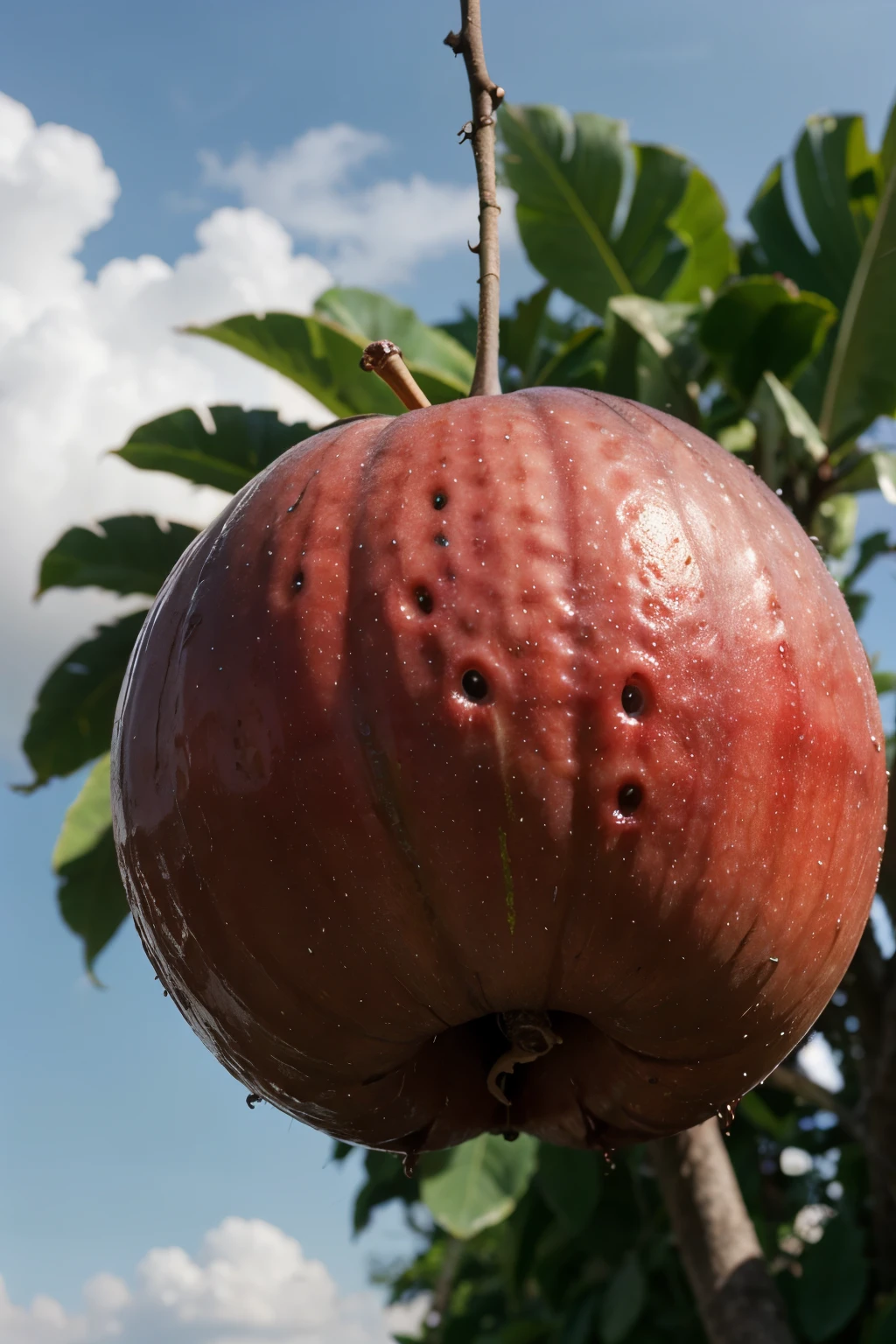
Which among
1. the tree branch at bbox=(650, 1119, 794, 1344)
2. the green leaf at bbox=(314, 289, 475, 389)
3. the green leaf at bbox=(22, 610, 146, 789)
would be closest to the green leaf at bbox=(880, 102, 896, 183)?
the green leaf at bbox=(314, 289, 475, 389)

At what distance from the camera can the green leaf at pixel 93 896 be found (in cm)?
329

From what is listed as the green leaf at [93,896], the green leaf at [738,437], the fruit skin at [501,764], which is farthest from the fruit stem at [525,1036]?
the green leaf at [738,437]

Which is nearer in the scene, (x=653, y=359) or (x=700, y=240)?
(x=653, y=359)

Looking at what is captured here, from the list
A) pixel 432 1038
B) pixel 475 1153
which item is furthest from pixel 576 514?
pixel 475 1153

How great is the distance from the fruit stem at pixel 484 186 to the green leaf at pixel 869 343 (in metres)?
2.37

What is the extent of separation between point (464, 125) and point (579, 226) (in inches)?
101

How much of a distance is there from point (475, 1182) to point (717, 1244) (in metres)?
0.71

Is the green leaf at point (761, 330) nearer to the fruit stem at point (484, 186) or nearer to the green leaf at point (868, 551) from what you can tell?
the green leaf at point (868, 551)

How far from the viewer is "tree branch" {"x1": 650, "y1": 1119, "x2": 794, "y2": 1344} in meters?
2.64

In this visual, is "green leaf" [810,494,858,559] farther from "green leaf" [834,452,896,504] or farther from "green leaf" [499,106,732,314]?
"green leaf" [499,106,732,314]

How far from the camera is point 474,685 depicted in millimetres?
807

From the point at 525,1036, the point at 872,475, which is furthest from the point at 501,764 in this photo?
the point at 872,475

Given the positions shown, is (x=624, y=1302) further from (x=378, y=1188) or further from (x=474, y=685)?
(x=474, y=685)

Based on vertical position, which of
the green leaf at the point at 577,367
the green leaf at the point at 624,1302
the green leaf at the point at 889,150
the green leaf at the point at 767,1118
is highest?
the green leaf at the point at 889,150
